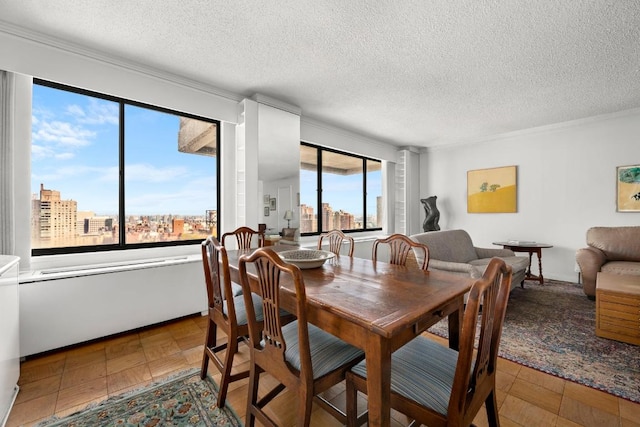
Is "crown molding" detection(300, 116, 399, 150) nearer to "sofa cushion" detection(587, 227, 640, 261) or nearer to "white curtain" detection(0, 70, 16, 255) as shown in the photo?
"white curtain" detection(0, 70, 16, 255)

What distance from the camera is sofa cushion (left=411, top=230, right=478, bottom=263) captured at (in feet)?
11.3

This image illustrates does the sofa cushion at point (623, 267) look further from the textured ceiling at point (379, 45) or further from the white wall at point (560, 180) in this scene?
the textured ceiling at point (379, 45)

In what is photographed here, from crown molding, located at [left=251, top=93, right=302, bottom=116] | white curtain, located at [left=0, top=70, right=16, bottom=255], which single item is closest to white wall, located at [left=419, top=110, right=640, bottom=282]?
crown molding, located at [left=251, top=93, right=302, bottom=116]

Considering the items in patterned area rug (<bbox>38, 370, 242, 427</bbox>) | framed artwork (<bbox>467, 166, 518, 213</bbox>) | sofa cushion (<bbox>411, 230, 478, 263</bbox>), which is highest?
framed artwork (<bbox>467, 166, 518, 213</bbox>)

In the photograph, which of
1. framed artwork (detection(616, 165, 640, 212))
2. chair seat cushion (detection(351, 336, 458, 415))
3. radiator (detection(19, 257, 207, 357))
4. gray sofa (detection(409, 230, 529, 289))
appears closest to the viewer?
chair seat cushion (detection(351, 336, 458, 415))

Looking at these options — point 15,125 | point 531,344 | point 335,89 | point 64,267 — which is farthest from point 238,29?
point 531,344

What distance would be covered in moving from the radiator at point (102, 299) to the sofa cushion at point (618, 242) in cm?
498

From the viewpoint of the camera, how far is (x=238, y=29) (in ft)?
6.99

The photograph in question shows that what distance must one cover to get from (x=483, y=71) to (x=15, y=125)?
4.10 m

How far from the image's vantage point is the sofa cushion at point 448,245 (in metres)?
3.44

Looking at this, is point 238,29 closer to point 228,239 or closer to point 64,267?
point 228,239

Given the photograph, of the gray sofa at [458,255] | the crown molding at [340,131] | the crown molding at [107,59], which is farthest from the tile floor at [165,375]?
the crown molding at [340,131]

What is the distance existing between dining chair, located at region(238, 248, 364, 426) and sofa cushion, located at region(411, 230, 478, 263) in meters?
2.41

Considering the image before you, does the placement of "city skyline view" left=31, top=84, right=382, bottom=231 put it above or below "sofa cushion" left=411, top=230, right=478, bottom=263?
above
